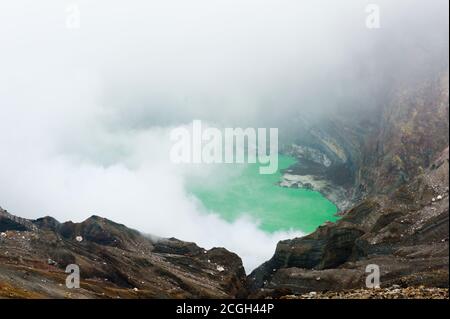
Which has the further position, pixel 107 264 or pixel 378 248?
pixel 107 264

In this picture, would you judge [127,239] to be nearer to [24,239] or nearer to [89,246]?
[89,246]

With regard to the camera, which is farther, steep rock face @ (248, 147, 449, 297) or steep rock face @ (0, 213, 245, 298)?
steep rock face @ (0, 213, 245, 298)

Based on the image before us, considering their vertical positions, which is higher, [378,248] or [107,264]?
[378,248]
